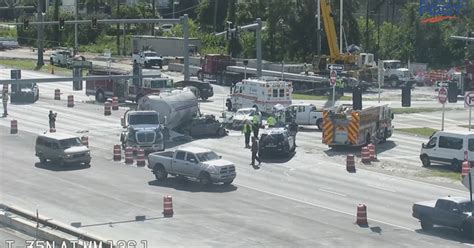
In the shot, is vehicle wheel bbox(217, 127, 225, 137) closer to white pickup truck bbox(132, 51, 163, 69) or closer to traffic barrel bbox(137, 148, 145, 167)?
traffic barrel bbox(137, 148, 145, 167)

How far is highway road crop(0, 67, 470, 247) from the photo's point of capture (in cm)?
3381

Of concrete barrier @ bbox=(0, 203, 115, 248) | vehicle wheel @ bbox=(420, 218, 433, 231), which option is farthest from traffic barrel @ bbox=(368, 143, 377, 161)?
concrete barrier @ bbox=(0, 203, 115, 248)

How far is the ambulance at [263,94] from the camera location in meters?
64.9

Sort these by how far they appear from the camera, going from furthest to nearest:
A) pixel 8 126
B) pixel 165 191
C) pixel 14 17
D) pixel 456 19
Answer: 1. pixel 14 17
2. pixel 456 19
3. pixel 8 126
4. pixel 165 191

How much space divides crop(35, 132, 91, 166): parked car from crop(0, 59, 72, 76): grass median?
139 feet

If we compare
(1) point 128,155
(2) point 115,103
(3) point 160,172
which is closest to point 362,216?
(3) point 160,172

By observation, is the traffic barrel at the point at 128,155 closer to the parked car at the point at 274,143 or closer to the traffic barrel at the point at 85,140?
the traffic barrel at the point at 85,140

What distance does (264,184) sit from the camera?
43.8 metres

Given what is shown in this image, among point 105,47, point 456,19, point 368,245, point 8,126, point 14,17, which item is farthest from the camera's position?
point 14,17

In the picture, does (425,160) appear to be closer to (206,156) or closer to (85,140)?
(206,156)

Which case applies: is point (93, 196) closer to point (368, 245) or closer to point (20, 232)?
point (20, 232)

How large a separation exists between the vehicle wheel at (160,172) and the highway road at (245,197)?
0.35m

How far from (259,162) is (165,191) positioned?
815 cm

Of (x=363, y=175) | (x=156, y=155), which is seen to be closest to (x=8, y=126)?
(x=156, y=155)
